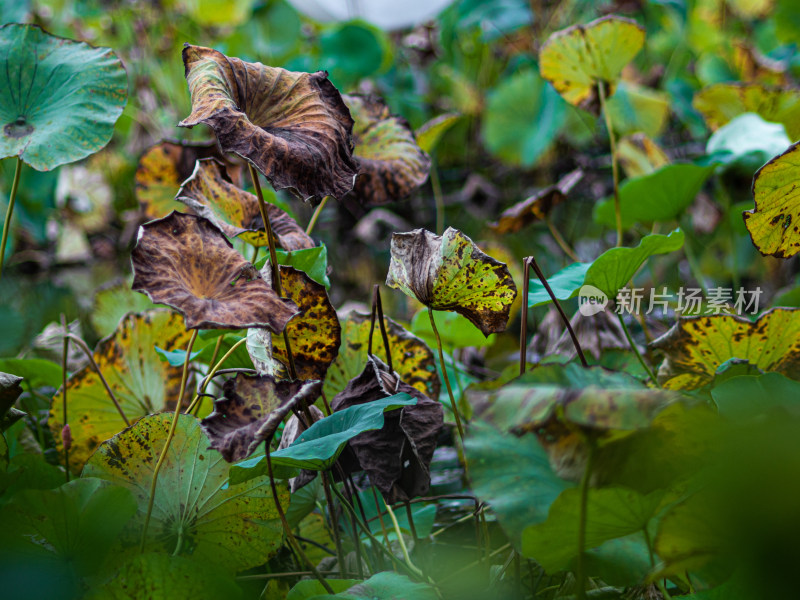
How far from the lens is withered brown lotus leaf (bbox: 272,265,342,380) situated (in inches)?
14.4

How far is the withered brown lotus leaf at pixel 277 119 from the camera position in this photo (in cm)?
31

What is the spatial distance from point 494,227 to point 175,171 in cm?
33

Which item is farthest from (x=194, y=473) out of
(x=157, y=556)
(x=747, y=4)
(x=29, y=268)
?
(x=747, y=4)

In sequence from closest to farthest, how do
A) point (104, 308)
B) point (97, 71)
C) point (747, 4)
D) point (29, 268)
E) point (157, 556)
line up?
point (157, 556) → point (97, 71) → point (104, 308) → point (29, 268) → point (747, 4)

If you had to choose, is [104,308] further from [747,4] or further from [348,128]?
[747,4]

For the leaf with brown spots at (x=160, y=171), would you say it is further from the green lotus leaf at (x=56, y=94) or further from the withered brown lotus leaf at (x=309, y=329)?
the withered brown lotus leaf at (x=309, y=329)

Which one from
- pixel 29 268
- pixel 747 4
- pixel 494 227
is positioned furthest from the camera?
pixel 747 4

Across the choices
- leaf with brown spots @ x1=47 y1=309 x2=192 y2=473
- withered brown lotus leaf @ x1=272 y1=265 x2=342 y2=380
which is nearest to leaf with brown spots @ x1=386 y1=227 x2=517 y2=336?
withered brown lotus leaf @ x1=272 y1=265 x2=342 y2=380

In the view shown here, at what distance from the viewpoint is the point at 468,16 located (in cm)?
145

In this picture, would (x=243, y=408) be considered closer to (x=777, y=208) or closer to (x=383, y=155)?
(x=383, y=155)

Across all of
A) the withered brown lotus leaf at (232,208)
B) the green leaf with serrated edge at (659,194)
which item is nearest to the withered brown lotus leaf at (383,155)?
the withered brown lotus leaf at (232,208)

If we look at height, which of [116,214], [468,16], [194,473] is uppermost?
[468,16]

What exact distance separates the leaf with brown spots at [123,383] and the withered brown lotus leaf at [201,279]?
225mm

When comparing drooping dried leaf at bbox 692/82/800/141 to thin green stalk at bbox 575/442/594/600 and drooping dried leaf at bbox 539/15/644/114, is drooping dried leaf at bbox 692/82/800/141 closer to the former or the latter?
drooping dried leaf at bbox 539/15/644/114
